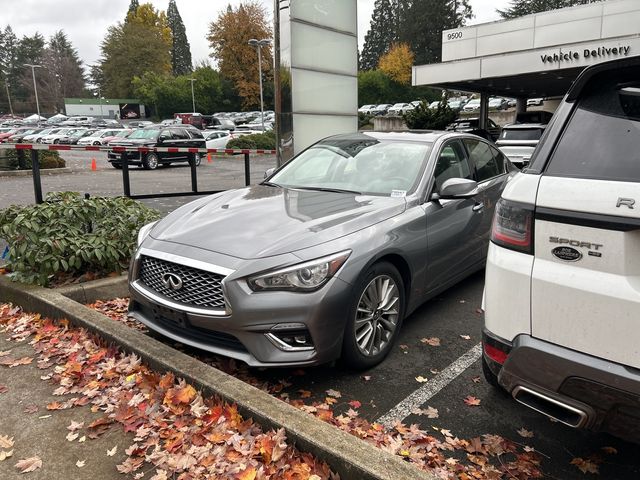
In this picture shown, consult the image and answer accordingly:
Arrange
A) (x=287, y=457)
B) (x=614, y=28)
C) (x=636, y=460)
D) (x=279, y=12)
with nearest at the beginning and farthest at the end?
(x=287, y=457), (x=636, y=460), (x=279, y=12), (x=614, y=28)

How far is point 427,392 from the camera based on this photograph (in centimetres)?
327

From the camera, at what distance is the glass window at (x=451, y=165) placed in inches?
171

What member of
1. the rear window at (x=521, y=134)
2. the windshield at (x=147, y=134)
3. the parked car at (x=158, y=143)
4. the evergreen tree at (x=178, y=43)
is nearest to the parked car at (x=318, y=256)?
the rear window at (x=521, y=134)

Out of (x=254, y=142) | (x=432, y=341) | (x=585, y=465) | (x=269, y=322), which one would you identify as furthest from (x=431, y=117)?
(x=585, y=465)

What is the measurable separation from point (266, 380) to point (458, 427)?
4.05ft

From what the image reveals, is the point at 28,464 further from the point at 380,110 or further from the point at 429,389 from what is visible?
the point at 380,110

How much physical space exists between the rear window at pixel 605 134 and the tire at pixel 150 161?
1936cm

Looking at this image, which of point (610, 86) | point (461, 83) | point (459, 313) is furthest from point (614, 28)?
point (610, 86)

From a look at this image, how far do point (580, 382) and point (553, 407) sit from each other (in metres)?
0.21

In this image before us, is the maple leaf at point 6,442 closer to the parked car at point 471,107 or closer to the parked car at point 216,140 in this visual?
the parked car at point 216,140

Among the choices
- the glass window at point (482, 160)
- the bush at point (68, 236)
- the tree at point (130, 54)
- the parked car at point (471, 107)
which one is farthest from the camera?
the tree at point (130, 54)

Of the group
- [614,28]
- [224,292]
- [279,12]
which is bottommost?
[224,292]

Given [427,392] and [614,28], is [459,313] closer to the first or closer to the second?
[427,392]

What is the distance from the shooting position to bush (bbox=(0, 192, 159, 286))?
4.50m
